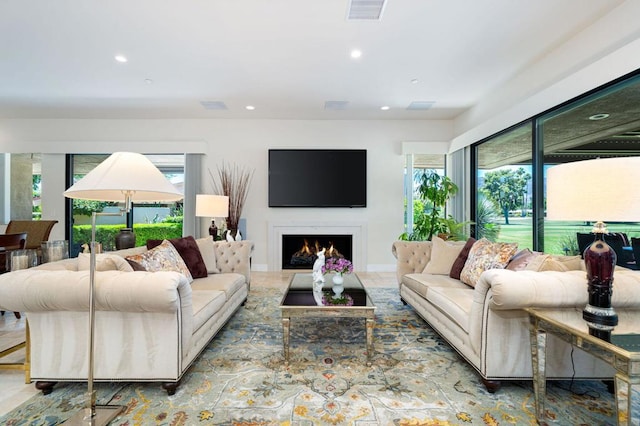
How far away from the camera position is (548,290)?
1675mm

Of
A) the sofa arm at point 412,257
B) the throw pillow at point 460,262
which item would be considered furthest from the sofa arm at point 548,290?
the sofa arm at point 412,257

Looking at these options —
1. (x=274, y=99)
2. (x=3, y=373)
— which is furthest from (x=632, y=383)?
(x=274, y=99)

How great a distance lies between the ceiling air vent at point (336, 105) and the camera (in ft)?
15.6

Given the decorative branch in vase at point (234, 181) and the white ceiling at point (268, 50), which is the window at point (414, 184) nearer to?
the white ceiling at point (268, 50)

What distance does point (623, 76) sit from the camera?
253cm

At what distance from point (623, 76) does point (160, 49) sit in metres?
4.32

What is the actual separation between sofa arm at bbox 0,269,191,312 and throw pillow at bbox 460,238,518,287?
2.41m

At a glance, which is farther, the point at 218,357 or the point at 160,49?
the point at 160,49

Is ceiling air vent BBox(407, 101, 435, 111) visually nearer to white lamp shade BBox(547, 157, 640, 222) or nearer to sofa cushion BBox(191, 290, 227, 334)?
white lamp shade BBox(547, 157, 640, 222)

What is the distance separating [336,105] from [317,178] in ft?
4.37

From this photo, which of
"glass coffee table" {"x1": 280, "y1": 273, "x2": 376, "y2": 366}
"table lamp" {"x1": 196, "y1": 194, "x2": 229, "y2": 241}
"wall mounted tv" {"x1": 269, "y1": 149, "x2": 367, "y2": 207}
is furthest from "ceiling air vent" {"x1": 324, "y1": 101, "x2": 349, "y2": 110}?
"glass coffee table" {"x1": 280, "y1": 273, "x2": 376, "y2": 366}

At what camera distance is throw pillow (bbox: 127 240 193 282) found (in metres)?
2.41

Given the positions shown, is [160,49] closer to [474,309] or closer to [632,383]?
Result: [474,309]

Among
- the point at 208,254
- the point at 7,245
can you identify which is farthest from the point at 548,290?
the point at 7,245
